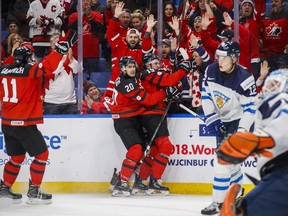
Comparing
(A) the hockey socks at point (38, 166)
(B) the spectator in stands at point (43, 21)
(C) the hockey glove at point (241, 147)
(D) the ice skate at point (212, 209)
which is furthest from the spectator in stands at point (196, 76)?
(C) the hockey glove at point (241, 147)

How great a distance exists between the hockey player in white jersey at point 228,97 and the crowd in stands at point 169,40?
100cm

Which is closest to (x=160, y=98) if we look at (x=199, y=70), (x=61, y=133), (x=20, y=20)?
(x=199, y=70)

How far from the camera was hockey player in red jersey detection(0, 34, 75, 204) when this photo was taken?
739 centimetres

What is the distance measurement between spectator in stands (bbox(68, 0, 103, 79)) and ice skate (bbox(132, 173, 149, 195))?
109 centimetres

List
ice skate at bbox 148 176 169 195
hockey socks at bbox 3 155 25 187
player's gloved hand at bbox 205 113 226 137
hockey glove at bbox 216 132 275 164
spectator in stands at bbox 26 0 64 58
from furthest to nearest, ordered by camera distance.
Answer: spectator in stands at bbox 26 0 64 58, ice skate at bbox 148 176 169 195, hockey socks at bbox 3 155 25 187, player's gloved hand at bbox 205 113 226 137, hockey glove at bbox 216 132 275 164

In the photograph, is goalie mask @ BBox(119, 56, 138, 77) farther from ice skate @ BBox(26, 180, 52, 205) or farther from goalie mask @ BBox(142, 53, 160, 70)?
ice skate @ BBox(26, 180, 52, 205)

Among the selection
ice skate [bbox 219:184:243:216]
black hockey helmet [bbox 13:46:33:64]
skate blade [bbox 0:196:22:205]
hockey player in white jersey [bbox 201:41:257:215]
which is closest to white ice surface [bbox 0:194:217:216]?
skate blade [bbox 0:196:22:205]

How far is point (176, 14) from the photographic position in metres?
8.43

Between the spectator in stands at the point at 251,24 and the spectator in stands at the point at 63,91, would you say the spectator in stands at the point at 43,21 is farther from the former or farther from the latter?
the spectator in stands at the point at 251,24

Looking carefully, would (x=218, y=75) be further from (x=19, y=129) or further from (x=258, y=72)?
(x=19, y=129)

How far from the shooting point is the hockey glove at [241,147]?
4.30 m

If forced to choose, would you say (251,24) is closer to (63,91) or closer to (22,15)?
(63,91)

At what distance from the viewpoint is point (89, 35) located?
28.0 ft

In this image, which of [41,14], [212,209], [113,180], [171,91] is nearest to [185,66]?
[171,91]
